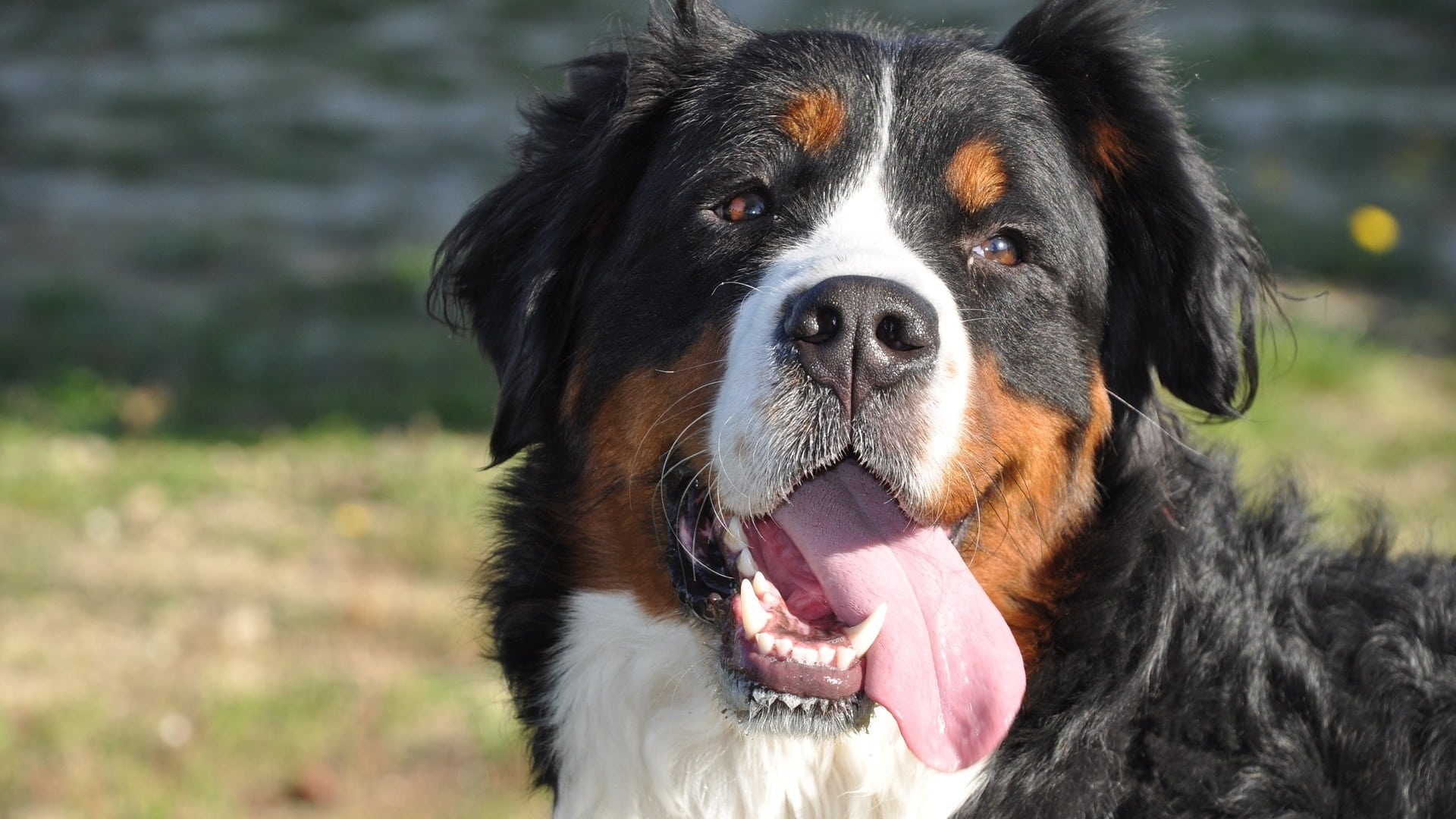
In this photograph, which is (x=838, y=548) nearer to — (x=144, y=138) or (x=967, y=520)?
(x=967, y=520)

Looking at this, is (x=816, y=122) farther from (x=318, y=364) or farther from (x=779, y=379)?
(x=318, y=364)

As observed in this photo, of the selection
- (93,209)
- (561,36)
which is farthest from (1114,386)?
(561,36)

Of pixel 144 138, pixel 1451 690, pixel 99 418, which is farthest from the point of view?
pixel 144 138

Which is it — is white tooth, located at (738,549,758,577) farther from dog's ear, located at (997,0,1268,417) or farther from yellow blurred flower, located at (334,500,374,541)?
yellow blurred flower, located at (334,500,374,541)

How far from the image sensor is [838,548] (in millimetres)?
3016

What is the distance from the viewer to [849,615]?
9.55 feet

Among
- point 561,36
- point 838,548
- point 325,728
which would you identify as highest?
point 838,548

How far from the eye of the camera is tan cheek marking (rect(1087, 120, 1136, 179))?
3.24 m

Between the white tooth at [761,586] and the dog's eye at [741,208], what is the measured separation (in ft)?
2.44

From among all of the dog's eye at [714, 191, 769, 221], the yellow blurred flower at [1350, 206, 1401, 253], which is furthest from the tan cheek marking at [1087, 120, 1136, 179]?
the yellow blurred flower at [1350, 206, 1401, 253]

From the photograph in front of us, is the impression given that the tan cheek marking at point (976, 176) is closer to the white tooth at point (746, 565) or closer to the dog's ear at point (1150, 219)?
the dog's ear at point (1150, 219)

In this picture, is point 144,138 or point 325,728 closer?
point 325,728

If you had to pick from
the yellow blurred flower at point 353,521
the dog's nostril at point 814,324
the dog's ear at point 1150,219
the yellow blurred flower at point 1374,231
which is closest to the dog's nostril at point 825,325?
the dog's nostril at point 814,324

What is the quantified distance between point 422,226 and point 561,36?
5195 millimetres
